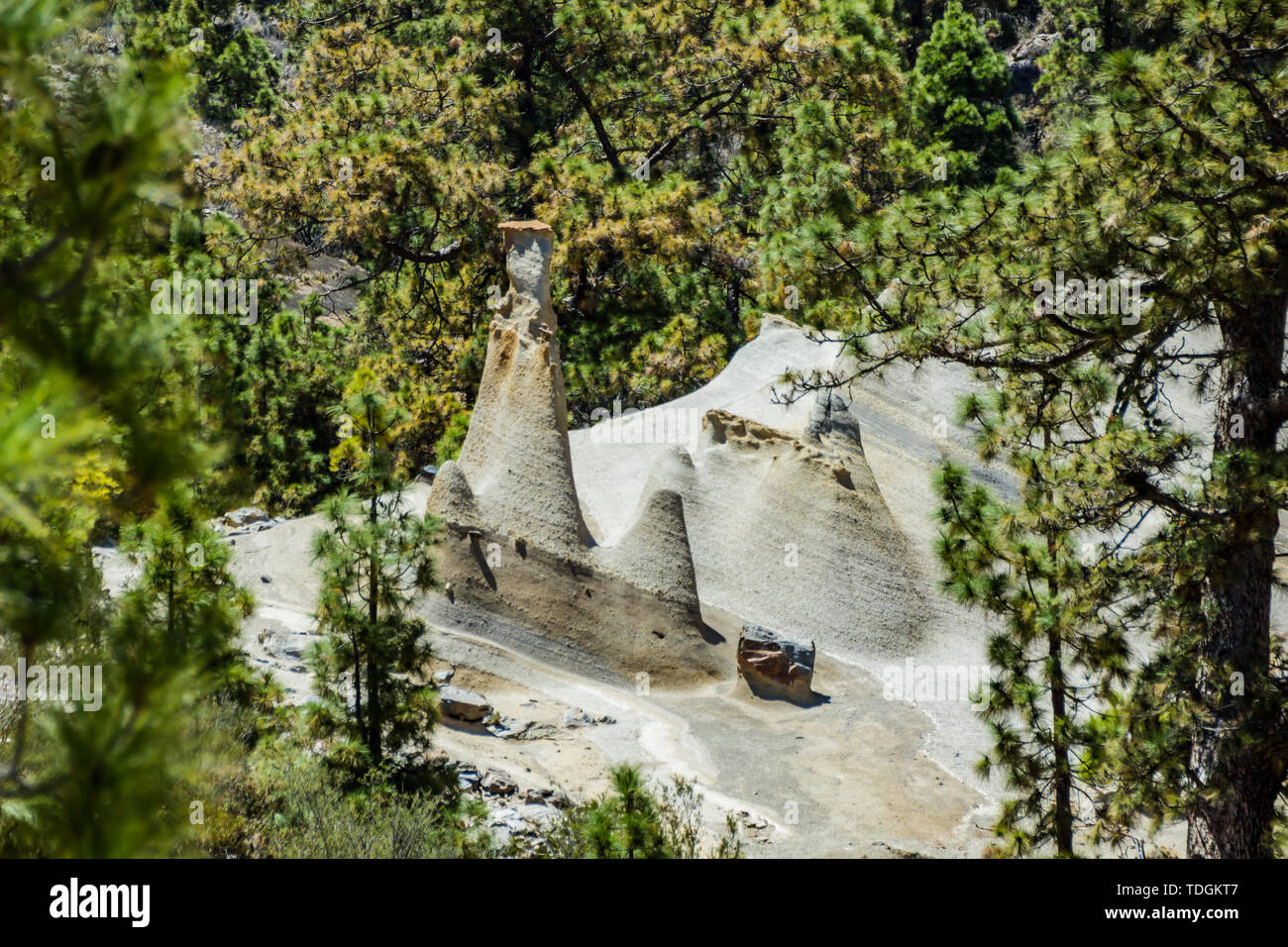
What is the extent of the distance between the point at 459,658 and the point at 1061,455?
6207 mm

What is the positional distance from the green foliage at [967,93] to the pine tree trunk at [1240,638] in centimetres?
2346

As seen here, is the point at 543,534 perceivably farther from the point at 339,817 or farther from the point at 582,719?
the point at 339,817

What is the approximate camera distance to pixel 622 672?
12414mm

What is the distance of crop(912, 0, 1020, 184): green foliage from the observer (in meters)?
30.2

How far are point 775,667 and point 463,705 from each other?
372 cm

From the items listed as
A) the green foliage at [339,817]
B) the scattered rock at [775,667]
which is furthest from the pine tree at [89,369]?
the scattered rock at [775,667]

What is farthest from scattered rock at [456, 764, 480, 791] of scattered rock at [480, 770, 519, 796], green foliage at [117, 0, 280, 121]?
green foliage at [117, 0, 280, 121]

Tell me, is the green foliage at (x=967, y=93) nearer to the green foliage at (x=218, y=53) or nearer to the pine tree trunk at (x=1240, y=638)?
the green foliage at (x=218, y=53)

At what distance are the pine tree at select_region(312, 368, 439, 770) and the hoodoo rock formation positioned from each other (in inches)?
153

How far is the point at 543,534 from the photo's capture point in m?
12.5

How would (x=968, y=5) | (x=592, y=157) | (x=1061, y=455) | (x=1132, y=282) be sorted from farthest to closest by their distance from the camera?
(x=968, y=5) < (x=592, y=157) < (x=1061, y=455) < (x=1132, y=282)

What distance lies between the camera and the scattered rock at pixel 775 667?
12.5m
